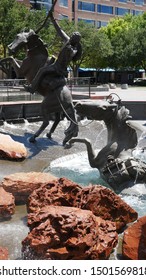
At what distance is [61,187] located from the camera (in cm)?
611

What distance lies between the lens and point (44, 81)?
11.8 m

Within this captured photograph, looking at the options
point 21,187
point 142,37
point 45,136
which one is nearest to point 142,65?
point 142,37

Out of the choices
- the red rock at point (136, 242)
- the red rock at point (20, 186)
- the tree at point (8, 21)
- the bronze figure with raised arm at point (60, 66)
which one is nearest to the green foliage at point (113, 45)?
the tree at point (8, 21)

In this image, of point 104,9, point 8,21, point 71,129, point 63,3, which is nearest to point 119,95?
point 8,21

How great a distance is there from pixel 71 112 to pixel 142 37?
41.6m

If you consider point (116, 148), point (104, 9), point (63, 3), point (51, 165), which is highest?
point (104, 9)

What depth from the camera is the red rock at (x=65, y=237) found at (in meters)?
4.57

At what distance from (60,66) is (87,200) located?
21.5 feet

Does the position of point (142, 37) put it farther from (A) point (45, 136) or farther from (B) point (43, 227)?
(B) point (43, 227)

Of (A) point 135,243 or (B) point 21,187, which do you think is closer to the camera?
(A) point 135,243

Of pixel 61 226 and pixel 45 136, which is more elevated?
pixel 61 226

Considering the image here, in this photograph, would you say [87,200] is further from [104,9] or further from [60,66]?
[104,9]

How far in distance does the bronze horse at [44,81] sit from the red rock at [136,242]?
21.0ft

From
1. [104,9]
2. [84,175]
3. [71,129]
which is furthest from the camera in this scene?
[104,9]
